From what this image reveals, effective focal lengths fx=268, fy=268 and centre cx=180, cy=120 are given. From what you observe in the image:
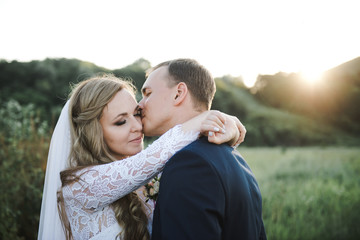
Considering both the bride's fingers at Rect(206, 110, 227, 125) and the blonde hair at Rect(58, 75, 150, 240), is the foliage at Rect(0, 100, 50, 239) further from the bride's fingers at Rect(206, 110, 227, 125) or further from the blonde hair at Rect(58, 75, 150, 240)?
the bride's fingers at Rect(206, 110, 227, 125)

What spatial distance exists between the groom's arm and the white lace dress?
0.39 meters

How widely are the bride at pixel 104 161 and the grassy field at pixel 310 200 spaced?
11.5ft

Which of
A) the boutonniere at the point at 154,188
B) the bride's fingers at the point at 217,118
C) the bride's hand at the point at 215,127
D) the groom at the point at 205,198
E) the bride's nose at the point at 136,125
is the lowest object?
the boutonniere at the point at 154,188

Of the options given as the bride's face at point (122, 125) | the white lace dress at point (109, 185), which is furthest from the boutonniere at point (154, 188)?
the bride's face at point (122, 125)

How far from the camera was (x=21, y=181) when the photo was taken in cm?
482

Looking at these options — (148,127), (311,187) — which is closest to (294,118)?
(311,187)

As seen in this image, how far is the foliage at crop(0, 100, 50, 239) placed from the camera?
4.24m

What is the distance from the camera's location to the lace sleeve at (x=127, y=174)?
7.60 ft

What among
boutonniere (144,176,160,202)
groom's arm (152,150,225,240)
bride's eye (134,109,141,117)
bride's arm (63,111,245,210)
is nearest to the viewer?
groom's arm (152,150,225,240)

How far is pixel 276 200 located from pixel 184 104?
4304 millimetres

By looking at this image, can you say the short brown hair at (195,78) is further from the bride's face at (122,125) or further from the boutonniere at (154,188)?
the boutonniere at (154,188)

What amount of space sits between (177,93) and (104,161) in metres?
1.12

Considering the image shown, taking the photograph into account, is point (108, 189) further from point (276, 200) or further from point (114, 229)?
point (276, 200)

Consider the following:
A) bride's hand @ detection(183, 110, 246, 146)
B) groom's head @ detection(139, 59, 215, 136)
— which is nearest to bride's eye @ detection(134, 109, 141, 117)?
groom's head @ detection(139, 59, 215, 136)
